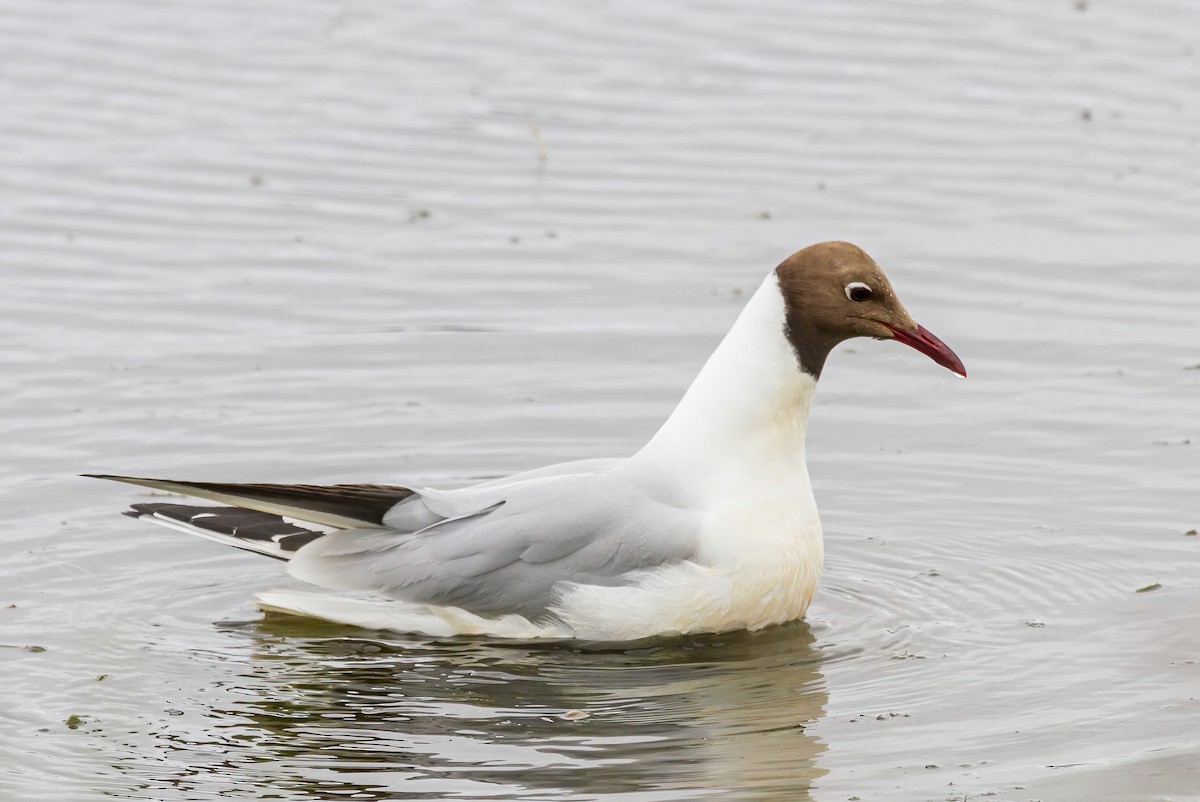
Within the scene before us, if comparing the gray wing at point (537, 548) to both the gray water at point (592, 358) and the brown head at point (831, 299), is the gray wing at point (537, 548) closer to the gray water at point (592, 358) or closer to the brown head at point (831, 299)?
the gray water at point (592, 358)

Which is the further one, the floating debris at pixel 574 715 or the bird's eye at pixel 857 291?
the bird's eye at pixel 857 291

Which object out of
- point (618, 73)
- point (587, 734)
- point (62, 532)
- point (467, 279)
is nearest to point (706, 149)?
point (618, 73)

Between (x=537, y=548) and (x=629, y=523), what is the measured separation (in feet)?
1.14

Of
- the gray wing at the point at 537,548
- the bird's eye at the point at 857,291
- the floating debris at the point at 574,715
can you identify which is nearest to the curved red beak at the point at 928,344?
the bird's eye at the point at 857,291

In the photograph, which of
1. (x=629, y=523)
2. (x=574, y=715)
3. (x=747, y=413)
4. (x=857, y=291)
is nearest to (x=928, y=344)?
(x=857, y=291)

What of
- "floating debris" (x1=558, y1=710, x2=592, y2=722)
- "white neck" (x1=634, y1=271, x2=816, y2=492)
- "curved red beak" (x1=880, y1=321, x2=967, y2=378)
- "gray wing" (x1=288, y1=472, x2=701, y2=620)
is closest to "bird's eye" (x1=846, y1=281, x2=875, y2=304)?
"curved red beak" (x1=880, y1=321, x2=967, y2=378)

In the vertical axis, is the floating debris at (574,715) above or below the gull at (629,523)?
below

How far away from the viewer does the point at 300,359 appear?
10.2 m

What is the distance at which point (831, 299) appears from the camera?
7352mm

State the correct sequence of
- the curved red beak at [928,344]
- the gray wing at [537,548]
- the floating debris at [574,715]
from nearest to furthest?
the floating debris at [574,715], the gray wing at [537,548], the curved red beak at [928,344]

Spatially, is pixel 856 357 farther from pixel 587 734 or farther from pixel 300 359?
pixel 587 734

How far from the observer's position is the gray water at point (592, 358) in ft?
21.1

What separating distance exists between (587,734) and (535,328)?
14.9 feet

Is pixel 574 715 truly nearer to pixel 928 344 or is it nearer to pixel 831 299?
pixel 831 299
